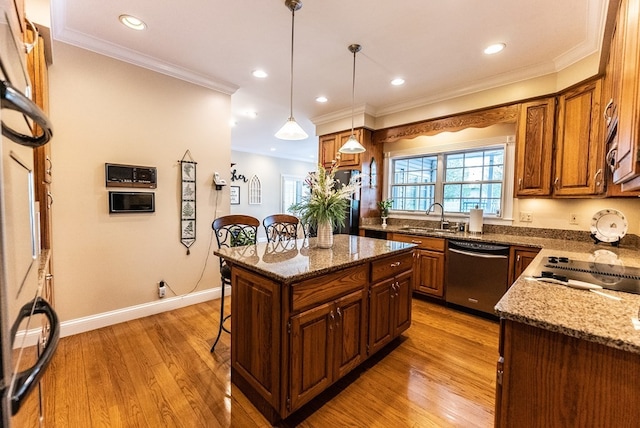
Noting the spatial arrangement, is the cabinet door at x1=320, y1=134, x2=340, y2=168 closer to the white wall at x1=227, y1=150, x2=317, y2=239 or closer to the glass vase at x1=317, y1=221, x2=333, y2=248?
the glass vase at x1=317, y1=221, x2=333, y2=248

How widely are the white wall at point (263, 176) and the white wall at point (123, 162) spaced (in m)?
4.34

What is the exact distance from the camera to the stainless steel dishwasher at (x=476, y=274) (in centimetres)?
297

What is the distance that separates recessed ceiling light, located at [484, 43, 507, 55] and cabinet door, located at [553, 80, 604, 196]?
85cm

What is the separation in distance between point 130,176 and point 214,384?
7.24 feet

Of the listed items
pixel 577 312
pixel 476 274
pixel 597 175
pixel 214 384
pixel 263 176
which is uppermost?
pixel 263 176

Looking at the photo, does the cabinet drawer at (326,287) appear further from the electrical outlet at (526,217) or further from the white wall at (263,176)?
the white wall at (263,176)

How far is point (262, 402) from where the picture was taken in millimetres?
1738

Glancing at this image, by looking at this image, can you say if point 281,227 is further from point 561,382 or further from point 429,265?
point 561,382

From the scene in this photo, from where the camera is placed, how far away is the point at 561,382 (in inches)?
37.4

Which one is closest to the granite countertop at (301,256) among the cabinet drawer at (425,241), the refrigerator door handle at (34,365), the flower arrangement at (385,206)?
the refrigerator door handle at (34,365)

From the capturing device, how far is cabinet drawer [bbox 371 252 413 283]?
6.91 ft

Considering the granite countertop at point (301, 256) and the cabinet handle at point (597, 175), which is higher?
the cabinet handle at point (597, 175)

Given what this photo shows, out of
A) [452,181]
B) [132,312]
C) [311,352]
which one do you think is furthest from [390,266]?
[132,312]

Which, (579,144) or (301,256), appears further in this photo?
(579,144)
